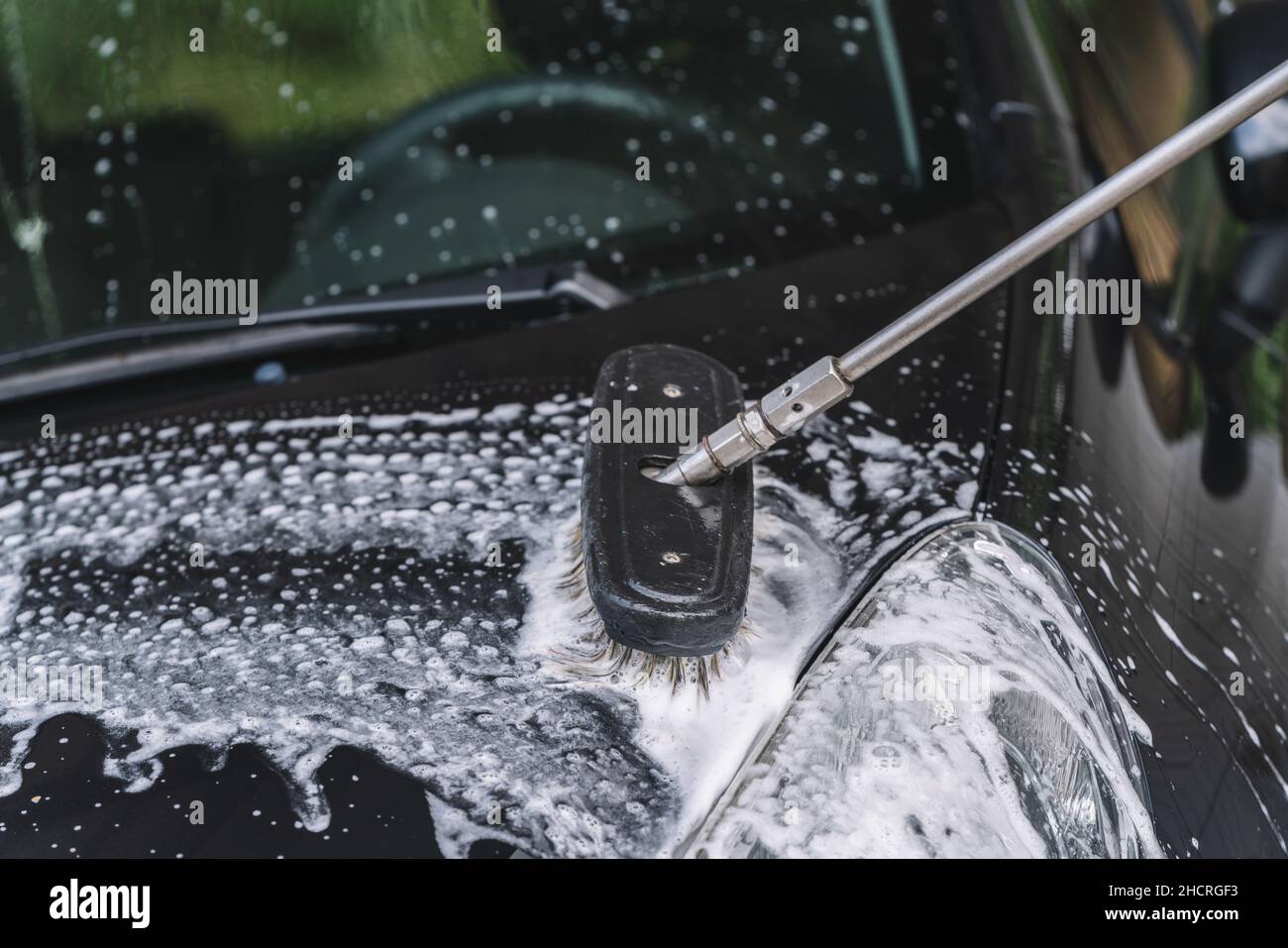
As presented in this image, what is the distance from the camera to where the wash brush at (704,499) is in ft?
2.62

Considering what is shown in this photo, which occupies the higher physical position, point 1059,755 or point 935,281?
point 935,281

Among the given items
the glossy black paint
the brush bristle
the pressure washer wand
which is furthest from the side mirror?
the brush bristle

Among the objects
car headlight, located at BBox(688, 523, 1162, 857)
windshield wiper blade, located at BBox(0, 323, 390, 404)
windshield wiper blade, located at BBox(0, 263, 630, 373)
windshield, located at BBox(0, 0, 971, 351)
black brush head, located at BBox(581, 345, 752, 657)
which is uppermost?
windshield, located at BBox(0, 0, 971, 351)

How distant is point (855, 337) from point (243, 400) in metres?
0.57

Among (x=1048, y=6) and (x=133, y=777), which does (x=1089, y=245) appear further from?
(x=133, y=777)

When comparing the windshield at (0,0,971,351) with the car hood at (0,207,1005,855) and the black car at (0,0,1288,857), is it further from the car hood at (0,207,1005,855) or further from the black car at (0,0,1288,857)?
the car hood at (0,207,1005,855)

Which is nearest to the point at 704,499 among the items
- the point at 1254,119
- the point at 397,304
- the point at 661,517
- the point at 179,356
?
the point at 661,517

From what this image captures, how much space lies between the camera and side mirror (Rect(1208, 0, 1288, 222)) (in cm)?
152

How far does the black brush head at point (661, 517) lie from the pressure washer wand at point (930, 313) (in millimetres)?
28

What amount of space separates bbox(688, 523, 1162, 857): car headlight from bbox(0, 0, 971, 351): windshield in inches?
20.5

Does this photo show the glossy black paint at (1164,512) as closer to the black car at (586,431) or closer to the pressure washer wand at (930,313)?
the black car at (586,431)

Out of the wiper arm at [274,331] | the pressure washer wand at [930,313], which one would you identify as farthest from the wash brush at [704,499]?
the wiper arm at [274,331]
